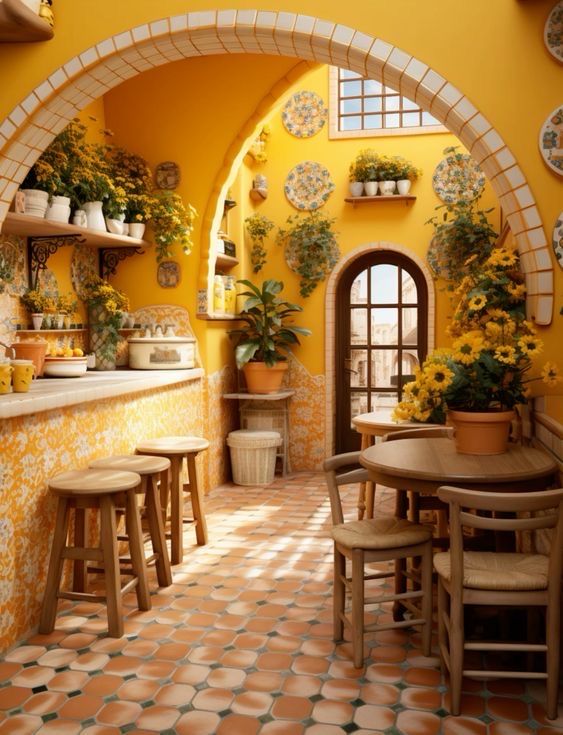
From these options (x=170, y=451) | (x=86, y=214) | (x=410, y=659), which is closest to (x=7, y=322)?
(x=86, y=214)

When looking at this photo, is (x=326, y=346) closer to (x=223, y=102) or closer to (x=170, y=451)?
(x=223, y=102)

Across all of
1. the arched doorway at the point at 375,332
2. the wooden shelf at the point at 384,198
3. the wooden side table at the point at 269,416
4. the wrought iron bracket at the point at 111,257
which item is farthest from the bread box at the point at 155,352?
the wooden shelf at the point at 384,198

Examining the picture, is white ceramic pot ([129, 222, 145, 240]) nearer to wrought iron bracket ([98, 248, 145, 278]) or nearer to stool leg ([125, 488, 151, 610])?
wrought iron bracket ([98, 248, 145, 278])

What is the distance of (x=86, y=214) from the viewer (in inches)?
209

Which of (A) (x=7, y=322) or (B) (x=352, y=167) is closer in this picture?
(A) (x=7, y=322)

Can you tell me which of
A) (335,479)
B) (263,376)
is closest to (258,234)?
(263,376)

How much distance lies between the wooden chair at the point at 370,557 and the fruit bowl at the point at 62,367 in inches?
82.8

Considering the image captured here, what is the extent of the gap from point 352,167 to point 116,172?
8.20 feet

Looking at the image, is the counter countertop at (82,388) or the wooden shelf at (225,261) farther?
the wooden shelf at (225,261)

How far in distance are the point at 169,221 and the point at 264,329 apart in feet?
5.01

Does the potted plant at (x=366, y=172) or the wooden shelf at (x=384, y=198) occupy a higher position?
the potted plant at (x=366, y=172)

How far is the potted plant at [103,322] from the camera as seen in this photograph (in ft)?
18.9

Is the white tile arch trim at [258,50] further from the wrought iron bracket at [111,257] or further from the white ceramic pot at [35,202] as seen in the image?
the wrought iron bracket at [111,257]

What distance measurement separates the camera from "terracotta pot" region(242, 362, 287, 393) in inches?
278
